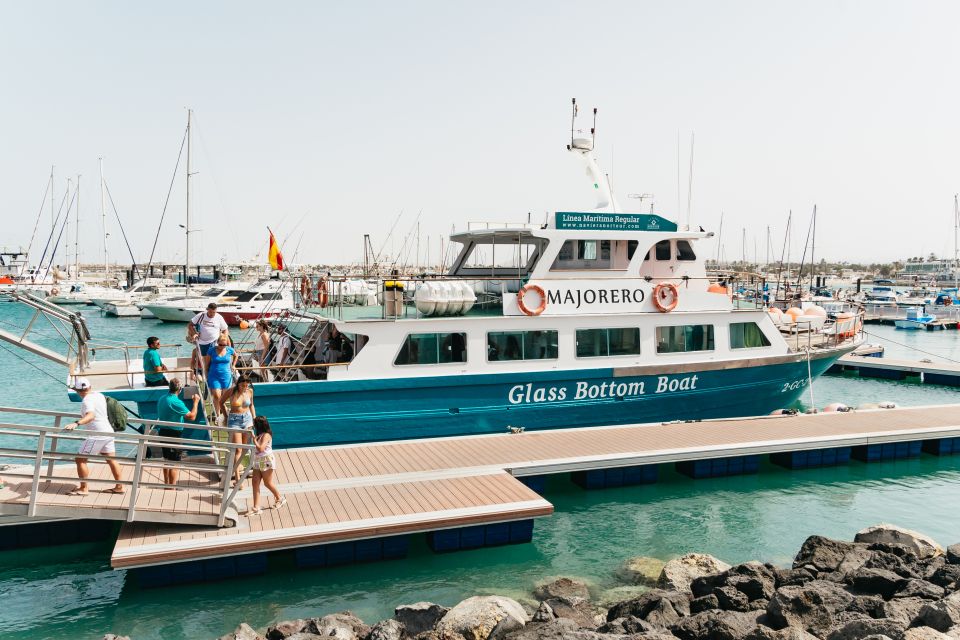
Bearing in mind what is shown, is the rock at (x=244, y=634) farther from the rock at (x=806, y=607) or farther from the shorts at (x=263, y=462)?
the rock at (x=806, y=607)

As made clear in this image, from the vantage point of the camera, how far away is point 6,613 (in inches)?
335

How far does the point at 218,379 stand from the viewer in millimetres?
11711

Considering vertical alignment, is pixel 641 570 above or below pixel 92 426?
below

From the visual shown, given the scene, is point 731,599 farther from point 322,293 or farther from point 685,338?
point 322,293

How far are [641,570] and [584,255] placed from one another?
7045 millimetres

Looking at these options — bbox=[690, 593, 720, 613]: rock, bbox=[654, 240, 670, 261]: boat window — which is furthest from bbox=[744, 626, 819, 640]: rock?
bbox=[654, 240, 670, 261]: boat window

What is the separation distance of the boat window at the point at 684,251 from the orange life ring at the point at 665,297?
116cm

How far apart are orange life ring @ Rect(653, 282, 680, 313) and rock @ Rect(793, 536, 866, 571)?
236 inches

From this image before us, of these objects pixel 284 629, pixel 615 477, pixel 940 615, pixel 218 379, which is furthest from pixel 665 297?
pixel 284 629

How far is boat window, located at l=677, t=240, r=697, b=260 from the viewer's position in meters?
15.8

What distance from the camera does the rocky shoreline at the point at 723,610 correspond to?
7125 mm

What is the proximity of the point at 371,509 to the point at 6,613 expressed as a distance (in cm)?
442

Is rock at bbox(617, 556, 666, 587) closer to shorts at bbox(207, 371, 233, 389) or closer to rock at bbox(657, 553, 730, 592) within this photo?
rock at bbox(657, 553, 730, 592)

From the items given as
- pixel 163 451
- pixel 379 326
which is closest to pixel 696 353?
pixel 379 326
